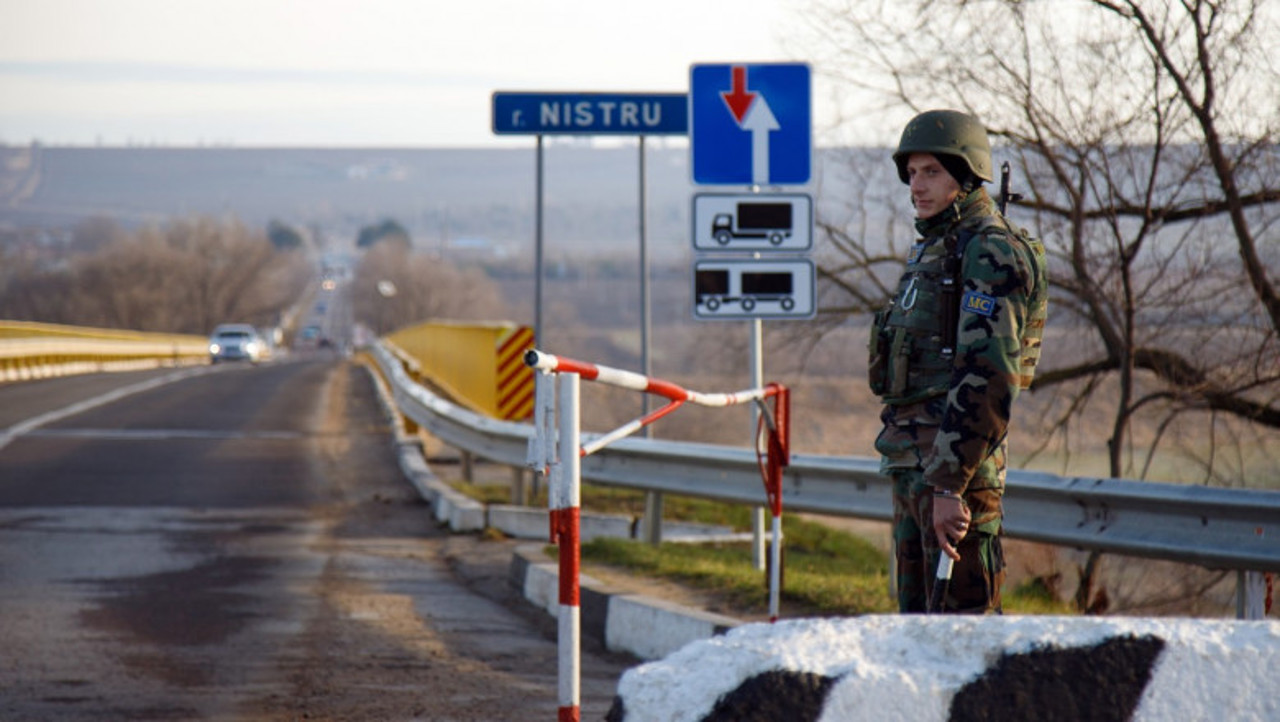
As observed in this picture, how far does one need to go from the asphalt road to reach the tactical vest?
83.7 inches

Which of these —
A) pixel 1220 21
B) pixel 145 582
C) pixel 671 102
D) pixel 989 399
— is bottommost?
pixel 145 582

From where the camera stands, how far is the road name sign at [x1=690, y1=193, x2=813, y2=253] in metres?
8.53

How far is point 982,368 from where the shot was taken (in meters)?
3.68

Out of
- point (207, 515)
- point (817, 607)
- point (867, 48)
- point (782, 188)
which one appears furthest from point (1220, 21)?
point (207, 515)

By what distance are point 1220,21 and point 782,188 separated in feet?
19.3

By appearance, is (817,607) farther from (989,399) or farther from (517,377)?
(517,377)

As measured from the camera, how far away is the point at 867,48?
15211 mm

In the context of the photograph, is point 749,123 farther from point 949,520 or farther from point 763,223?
point 949,520

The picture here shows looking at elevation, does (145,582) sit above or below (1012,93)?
below

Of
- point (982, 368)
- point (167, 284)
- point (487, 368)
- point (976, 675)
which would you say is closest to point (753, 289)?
point (982, 368)

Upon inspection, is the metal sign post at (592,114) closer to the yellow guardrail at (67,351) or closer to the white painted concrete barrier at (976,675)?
the white painted concrete barrier at (976,675)

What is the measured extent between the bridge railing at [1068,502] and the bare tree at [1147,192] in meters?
4.05

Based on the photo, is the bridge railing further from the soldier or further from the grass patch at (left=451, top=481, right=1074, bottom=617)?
the soldier

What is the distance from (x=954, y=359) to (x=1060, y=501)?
384cm
